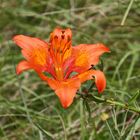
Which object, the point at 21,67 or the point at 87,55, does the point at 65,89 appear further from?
the point at 87,55

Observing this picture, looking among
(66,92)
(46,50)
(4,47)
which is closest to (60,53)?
(46,50)

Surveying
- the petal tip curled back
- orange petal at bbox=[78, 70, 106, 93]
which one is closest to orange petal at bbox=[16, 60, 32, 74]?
the petal tip curled back

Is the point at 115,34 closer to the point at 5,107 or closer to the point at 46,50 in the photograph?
the point at 5,107

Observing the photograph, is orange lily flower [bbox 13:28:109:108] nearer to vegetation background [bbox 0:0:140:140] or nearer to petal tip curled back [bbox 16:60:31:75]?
petal tip curled back [bbox 16:60:31:75]

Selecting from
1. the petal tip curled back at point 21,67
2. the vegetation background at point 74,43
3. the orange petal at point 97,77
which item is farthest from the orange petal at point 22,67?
the vegetation background at point 74,43

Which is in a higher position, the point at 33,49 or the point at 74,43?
the point at 33,49

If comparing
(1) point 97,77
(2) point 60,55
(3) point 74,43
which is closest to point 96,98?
(1) point 97,77
